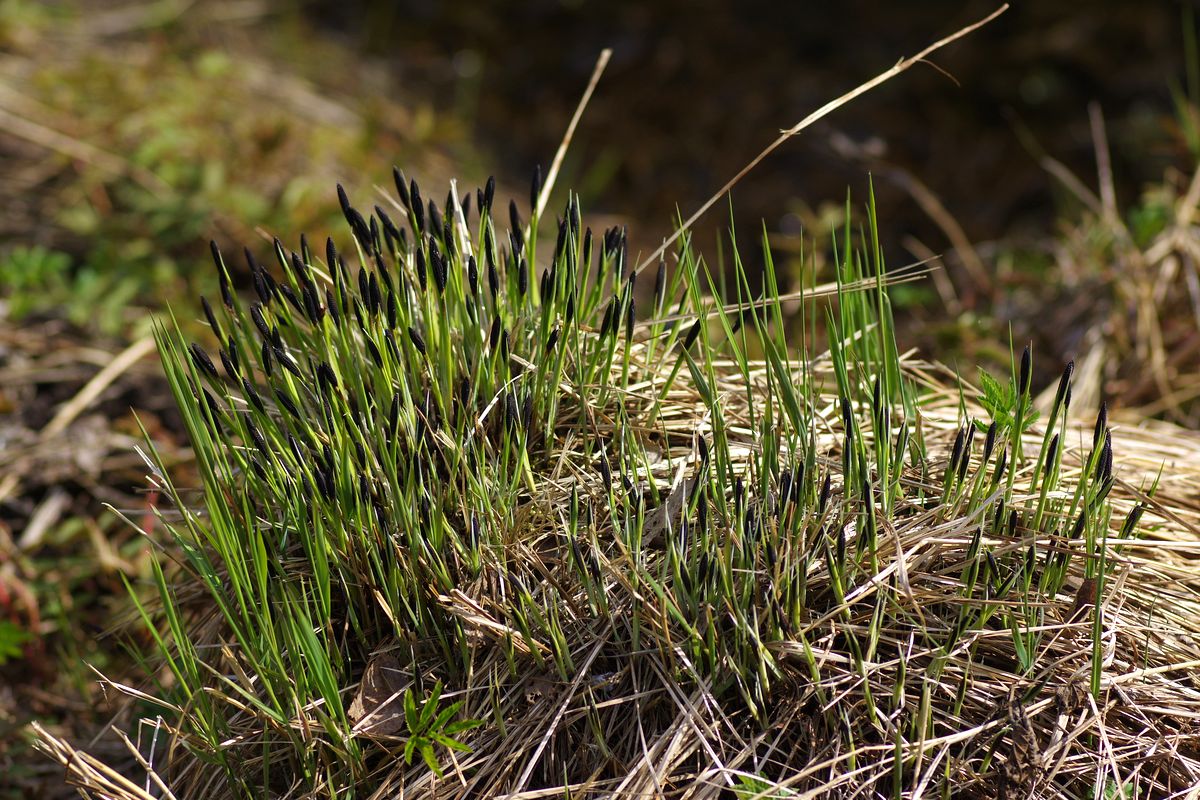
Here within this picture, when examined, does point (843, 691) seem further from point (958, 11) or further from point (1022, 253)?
point (958, 11)

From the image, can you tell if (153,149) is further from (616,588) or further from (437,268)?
(616,588)

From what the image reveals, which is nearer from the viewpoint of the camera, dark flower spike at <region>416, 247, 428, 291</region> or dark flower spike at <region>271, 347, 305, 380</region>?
dark flower spike at <region>271, 347, 305, 380</region>

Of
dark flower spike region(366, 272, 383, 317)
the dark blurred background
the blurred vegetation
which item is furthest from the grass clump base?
the dark blurred background

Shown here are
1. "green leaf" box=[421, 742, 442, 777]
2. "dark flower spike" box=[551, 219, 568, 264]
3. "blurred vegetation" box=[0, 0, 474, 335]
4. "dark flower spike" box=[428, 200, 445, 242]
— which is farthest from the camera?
"blurred vegetation" box=[0, 0, 474, 335]

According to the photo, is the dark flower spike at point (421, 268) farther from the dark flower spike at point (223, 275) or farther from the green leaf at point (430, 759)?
the green leaf at point (430, 759)

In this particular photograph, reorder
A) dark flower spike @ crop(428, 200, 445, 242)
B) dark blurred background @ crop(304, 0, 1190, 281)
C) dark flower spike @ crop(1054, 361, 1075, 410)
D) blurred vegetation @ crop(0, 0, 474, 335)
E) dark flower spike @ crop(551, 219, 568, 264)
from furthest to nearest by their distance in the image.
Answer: dark blurred background @ crop(304, 0, 1190, 281) < blurred vegetation @ crop(0, 0, 474, 335) < dark flower spike @ crop(428, 200, 445, 242) < dark flower spike @ crop(551, 219, 568, 264) < dark flower spike @ crop(1054, 361, 1075, 410)

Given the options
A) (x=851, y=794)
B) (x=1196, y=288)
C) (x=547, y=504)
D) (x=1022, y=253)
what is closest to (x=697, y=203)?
(x=1022, y=253)

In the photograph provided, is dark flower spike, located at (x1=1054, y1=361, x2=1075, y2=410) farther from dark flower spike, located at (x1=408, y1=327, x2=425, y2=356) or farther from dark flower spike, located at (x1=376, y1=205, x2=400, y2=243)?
dark flower spike, located at (x1=376, y1=205, x2=400, y2=243)

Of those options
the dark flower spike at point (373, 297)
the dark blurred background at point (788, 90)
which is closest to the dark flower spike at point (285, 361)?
the dark flower spike at point (373, 297)
